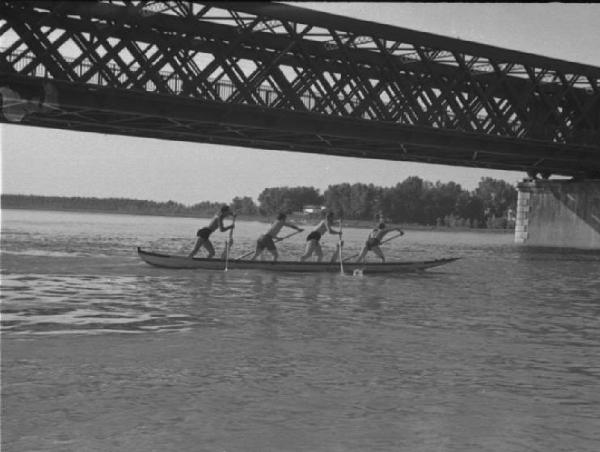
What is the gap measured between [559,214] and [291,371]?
63.1 metres

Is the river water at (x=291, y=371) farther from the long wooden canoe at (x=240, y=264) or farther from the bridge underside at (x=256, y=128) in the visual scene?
the bridge underside at (x=256, y=128)

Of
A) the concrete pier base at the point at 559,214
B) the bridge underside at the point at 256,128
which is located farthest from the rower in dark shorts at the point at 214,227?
the concrete pier base at the point at 559,214

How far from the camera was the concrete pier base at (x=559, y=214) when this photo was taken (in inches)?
2621

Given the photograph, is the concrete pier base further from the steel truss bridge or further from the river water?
the river water

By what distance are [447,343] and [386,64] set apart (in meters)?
33.6

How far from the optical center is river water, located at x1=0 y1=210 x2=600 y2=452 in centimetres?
785

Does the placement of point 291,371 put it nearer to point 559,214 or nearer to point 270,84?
point 270,84

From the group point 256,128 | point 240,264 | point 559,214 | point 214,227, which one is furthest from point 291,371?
point 559,214

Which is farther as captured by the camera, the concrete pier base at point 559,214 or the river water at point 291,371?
the concrete pier base at point 559,214

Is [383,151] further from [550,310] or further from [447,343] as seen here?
[447,343]

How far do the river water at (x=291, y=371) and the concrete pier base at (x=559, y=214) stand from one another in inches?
1869

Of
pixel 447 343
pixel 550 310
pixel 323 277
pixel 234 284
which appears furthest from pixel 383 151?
pixel 447 343

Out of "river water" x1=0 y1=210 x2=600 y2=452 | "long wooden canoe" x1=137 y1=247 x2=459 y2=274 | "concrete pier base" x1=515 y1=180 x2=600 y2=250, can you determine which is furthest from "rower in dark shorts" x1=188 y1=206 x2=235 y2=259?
"concrete pier base" x1=515 y1=180 x2=600 y2=250

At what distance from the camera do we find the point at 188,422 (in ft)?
26.8
